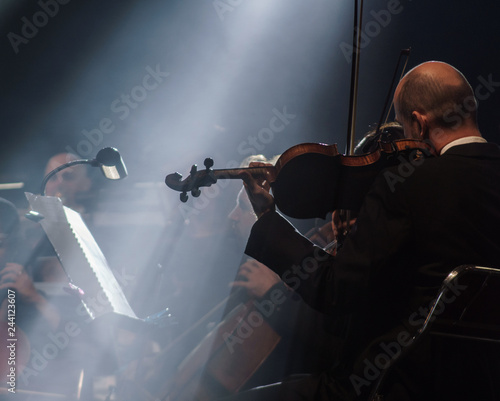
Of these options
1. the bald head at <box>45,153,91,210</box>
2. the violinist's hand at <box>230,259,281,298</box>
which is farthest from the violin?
the bald head at <box>45,153,91,210</box>

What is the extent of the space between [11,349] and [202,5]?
3.03 meters

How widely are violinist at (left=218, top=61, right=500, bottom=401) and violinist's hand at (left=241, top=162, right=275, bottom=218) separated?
0.19 m

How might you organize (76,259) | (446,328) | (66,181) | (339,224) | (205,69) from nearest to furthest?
(446,328) → (339,224) → (76,259) → (66,181) → (205,69)

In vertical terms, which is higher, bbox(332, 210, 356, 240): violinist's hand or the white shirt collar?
the white shirt collar

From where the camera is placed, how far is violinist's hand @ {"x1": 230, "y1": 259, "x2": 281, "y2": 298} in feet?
7.01

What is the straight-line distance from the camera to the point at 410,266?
45.8 inches

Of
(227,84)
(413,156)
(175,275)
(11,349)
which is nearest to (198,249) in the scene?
(175,275)

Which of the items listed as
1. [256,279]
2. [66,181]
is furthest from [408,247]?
[66,181]

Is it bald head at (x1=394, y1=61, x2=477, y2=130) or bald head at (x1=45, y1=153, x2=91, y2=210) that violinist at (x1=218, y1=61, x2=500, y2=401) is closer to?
bald head at (x1=394, y1=61, x2=477, y2=130)

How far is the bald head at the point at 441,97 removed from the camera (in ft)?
4.26

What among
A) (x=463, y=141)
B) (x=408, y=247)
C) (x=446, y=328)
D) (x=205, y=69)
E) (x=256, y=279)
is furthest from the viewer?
(x=205, y=69)

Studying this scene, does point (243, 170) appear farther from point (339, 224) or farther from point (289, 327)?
point (289, 327)

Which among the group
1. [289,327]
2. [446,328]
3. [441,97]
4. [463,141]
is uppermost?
[441,97]

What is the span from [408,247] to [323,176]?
0.39 metres
